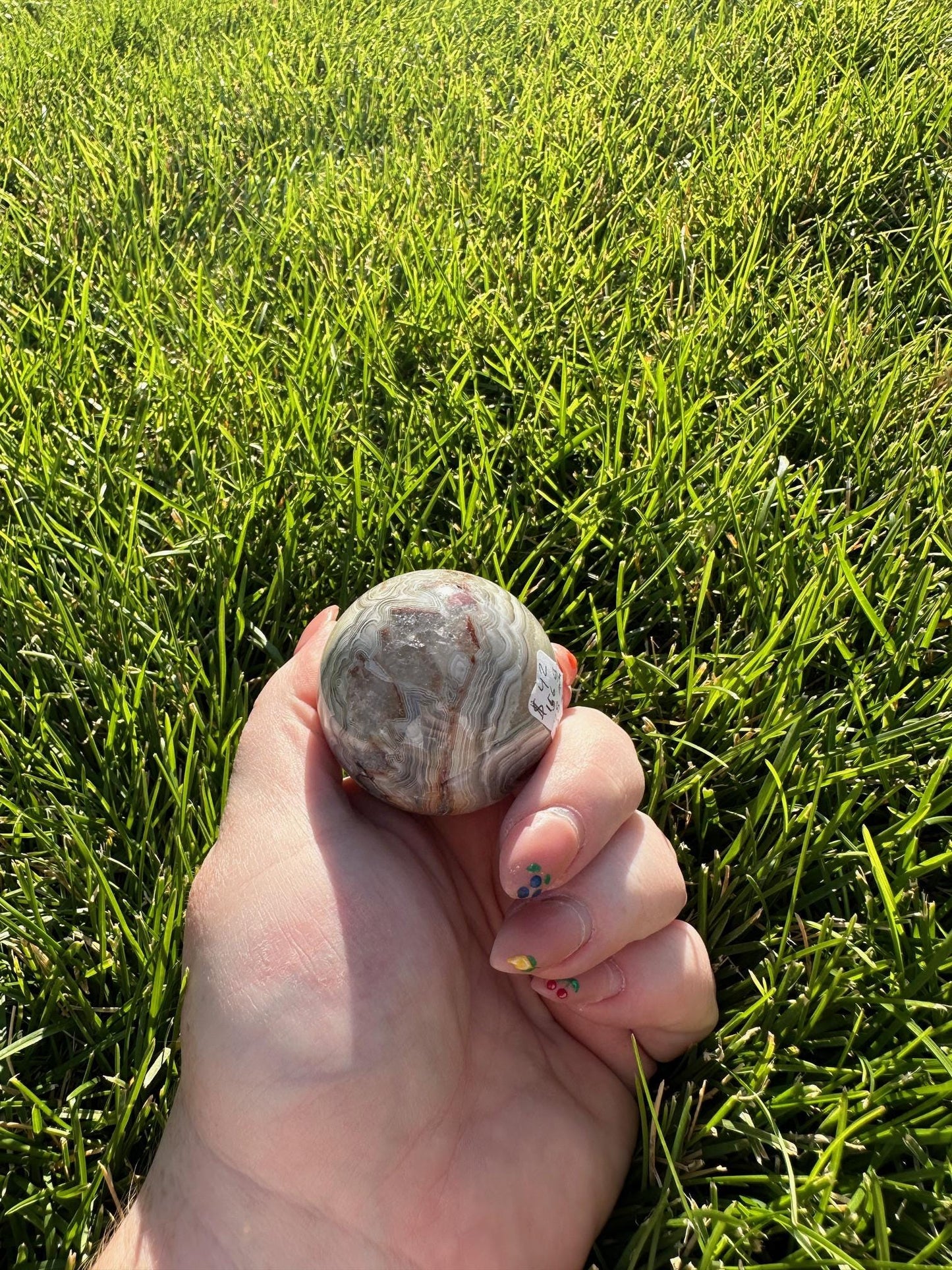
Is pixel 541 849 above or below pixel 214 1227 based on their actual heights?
above

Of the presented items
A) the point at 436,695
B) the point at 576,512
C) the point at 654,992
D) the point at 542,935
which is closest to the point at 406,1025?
the point at 542,935

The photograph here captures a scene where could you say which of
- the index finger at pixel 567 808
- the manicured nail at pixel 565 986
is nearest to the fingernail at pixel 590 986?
the manicured nail at pixel 565 986

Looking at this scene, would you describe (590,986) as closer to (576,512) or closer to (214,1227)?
→ (214,1227)

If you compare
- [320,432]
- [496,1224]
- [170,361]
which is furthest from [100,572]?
[496,1224]

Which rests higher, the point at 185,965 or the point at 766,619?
the point at 766,619

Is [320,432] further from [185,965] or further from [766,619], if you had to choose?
[185,965]

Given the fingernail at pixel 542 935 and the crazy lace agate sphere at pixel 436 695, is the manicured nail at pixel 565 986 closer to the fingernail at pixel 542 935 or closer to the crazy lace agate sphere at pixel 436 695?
the fingernail at pixel 542 935

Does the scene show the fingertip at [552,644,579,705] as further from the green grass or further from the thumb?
the thumb
